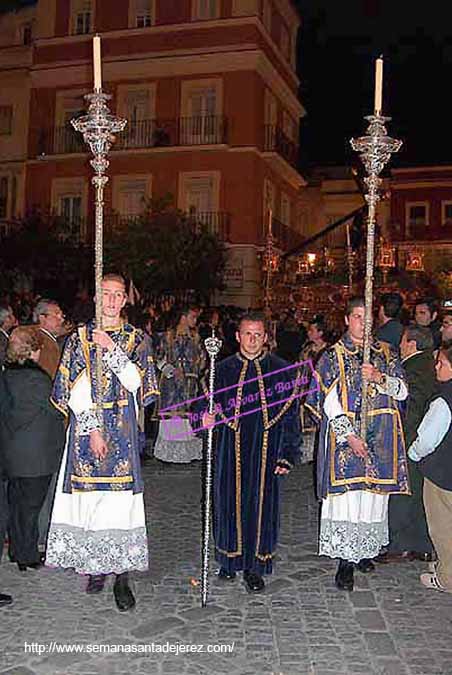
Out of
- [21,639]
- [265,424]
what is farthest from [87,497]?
[265,424]

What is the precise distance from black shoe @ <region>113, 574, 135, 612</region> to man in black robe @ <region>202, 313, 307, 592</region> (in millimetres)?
798

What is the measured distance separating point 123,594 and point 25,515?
119 cm

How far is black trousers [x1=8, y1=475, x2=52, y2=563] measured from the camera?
622cm

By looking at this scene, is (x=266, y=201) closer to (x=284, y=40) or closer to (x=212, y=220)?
(x=212, y=220)

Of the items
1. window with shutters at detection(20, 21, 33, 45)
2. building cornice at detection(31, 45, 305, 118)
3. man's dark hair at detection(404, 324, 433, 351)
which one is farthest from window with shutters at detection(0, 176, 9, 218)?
man's dark hair at detection(404, 324, 433, 351)

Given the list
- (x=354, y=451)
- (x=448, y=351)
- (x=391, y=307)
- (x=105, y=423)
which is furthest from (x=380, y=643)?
(x=391, y=307)

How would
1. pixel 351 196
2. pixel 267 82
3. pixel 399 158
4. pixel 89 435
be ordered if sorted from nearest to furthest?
pixel 89 435 < pixel 267 82 < pixel 351 196 < pixel 399 158

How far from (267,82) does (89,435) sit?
2392 cm

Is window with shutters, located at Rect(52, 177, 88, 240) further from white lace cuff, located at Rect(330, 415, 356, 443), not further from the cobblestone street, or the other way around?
white lace cuff, located at Rect(330, 415, 356, 443)

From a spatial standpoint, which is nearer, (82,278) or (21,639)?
(21,639)

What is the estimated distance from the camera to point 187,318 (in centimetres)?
1075

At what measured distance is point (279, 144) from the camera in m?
28.2

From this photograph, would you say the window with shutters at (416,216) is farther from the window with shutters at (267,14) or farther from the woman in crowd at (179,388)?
the woman in crowd at (179,388)

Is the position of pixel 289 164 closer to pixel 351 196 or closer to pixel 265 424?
pixel 351 196
